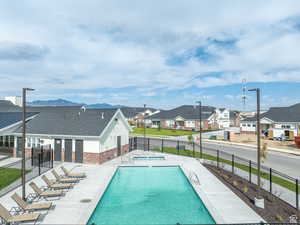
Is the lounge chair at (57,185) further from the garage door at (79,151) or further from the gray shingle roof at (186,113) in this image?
the gray shingle roof at (186,113)

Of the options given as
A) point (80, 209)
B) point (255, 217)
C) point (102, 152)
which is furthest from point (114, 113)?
Answer: point (255, 217)

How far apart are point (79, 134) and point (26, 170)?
5654mm

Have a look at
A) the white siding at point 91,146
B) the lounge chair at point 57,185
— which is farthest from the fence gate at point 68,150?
the lounge chair at point 57,185

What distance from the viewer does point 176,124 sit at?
70.2 metres

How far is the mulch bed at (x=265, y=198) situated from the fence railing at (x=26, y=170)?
1510cm

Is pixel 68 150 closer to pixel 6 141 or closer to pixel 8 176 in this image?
pixel 8 176

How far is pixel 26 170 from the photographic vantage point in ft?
61.7

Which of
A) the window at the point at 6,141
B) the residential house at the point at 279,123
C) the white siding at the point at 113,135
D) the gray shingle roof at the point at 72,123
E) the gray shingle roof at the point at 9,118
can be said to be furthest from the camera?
the residential house at the point at 279,123

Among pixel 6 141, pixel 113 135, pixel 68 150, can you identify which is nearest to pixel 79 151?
pixel 68 150

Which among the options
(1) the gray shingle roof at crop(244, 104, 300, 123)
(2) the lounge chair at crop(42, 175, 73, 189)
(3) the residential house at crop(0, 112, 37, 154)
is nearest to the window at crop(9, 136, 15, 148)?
(3) the residential house at crop(0, 112, 37, 154)

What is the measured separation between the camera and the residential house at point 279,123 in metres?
44.4

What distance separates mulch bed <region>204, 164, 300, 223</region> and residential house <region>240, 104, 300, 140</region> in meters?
33.2

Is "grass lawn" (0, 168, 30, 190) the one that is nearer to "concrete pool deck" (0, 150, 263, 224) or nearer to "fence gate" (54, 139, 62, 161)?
"concrete pool deck" (0, 150, 263, 224)

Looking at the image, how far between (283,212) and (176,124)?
5927 centimetres
